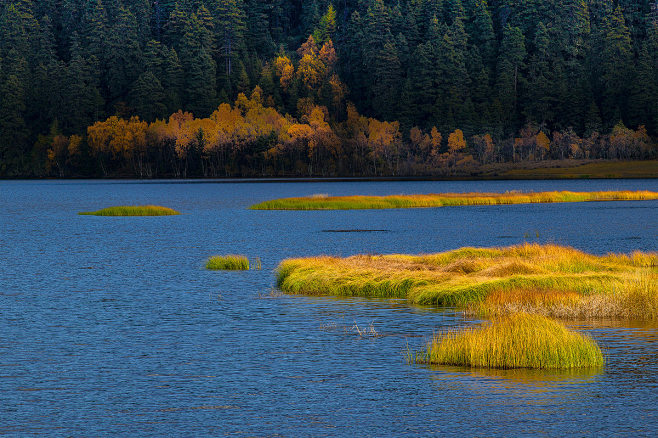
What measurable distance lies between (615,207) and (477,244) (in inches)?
2234

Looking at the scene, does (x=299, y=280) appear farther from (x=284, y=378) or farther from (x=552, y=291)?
(x=284, y=378)

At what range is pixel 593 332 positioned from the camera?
3094 centimetres

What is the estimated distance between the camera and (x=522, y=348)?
85.1ft

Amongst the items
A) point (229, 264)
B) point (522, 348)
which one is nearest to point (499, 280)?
point (522, 348)

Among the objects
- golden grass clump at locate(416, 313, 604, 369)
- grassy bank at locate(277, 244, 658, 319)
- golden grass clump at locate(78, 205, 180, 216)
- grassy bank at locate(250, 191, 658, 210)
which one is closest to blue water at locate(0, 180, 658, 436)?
golden grass clump at locate(416, 313, 604, 369)

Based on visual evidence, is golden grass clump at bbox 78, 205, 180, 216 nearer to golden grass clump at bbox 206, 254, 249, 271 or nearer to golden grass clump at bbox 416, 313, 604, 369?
golden grass clump at bbox 206, 254, 249, 271

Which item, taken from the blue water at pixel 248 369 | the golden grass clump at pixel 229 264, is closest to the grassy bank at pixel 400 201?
the blue water at pixel 248 369

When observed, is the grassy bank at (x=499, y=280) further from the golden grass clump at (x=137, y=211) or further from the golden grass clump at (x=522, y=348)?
the golden grass clump at (x=137, y=211)

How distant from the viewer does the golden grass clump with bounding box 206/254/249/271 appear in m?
54.5

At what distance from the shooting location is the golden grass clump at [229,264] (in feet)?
179

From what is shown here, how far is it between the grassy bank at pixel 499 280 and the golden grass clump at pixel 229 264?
742cm

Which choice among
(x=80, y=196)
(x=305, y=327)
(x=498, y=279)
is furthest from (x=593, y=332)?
(x=80, y=196)

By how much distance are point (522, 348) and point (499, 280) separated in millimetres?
11889

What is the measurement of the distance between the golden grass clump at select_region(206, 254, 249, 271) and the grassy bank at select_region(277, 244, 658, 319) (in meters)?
7.42
